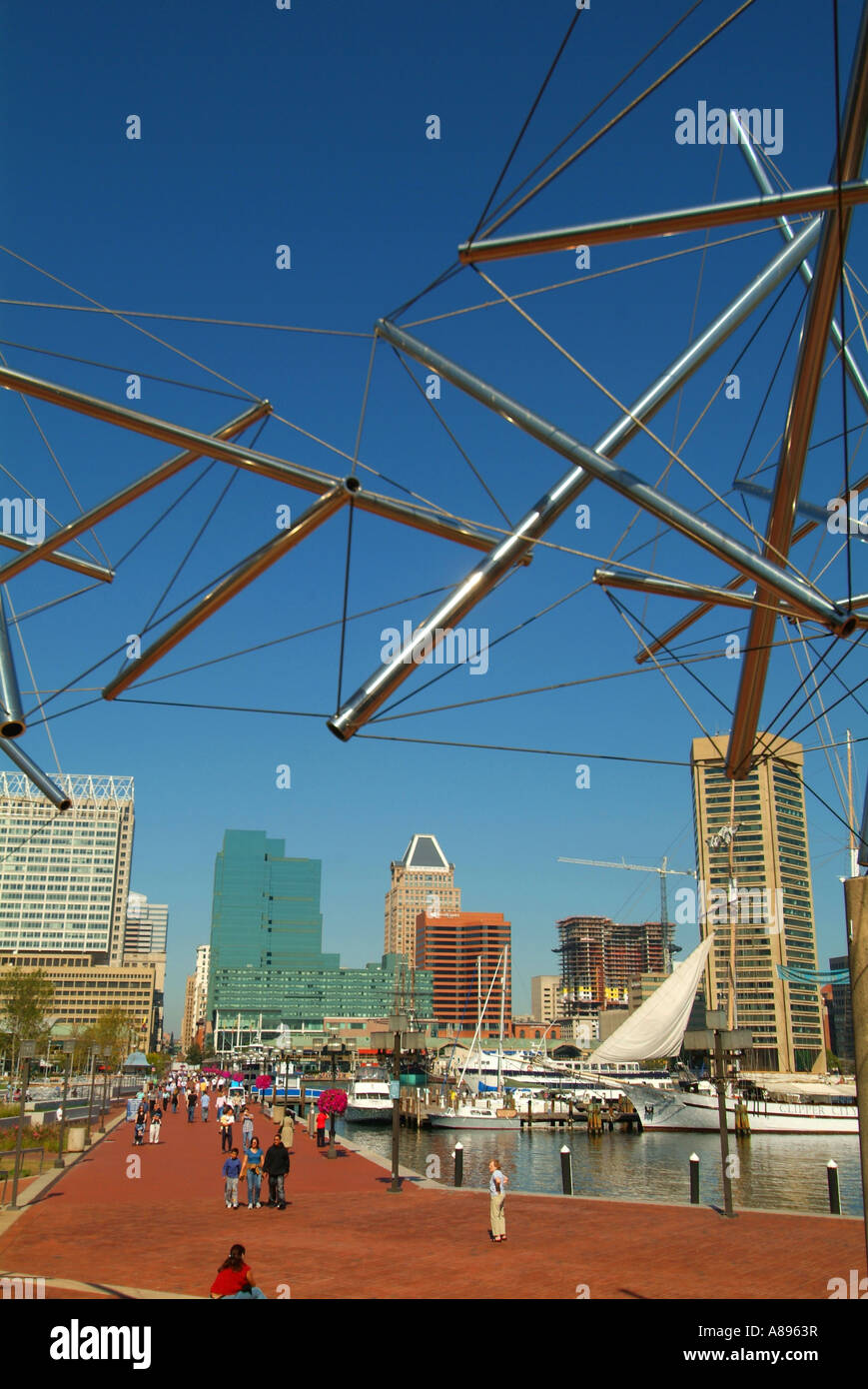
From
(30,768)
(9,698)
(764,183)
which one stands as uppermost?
(764,183)

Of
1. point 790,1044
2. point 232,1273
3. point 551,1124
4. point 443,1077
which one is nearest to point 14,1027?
point 443,1077

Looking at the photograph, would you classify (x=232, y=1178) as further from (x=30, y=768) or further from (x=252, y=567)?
(x=252, y=567)

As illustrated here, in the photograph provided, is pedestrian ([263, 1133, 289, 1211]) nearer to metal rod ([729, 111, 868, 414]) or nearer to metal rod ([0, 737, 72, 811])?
metal rod ([0, 737, 72, 811])

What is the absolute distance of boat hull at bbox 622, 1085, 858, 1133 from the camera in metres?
73.9

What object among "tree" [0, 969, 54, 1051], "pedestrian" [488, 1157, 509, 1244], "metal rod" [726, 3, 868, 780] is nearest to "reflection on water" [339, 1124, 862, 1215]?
"pedestrian" [488, 1157, 509, 1244]

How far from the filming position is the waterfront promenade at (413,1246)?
16094 mm

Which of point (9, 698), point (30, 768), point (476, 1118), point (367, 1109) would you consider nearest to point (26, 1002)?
point (367, 1109)

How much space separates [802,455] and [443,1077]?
12028 cm

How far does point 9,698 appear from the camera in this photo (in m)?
12.1

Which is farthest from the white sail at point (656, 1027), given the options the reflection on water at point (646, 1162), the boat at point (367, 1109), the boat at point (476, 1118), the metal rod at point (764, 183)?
the metal rod at point (764, 183)

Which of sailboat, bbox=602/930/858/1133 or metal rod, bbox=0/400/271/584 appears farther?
sailboat, bbox=602/930/858/1133

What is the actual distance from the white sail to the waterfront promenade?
37.0 meters

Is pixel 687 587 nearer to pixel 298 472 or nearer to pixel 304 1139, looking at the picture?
pixel 298 472

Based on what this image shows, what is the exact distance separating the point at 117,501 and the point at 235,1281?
9780mm
